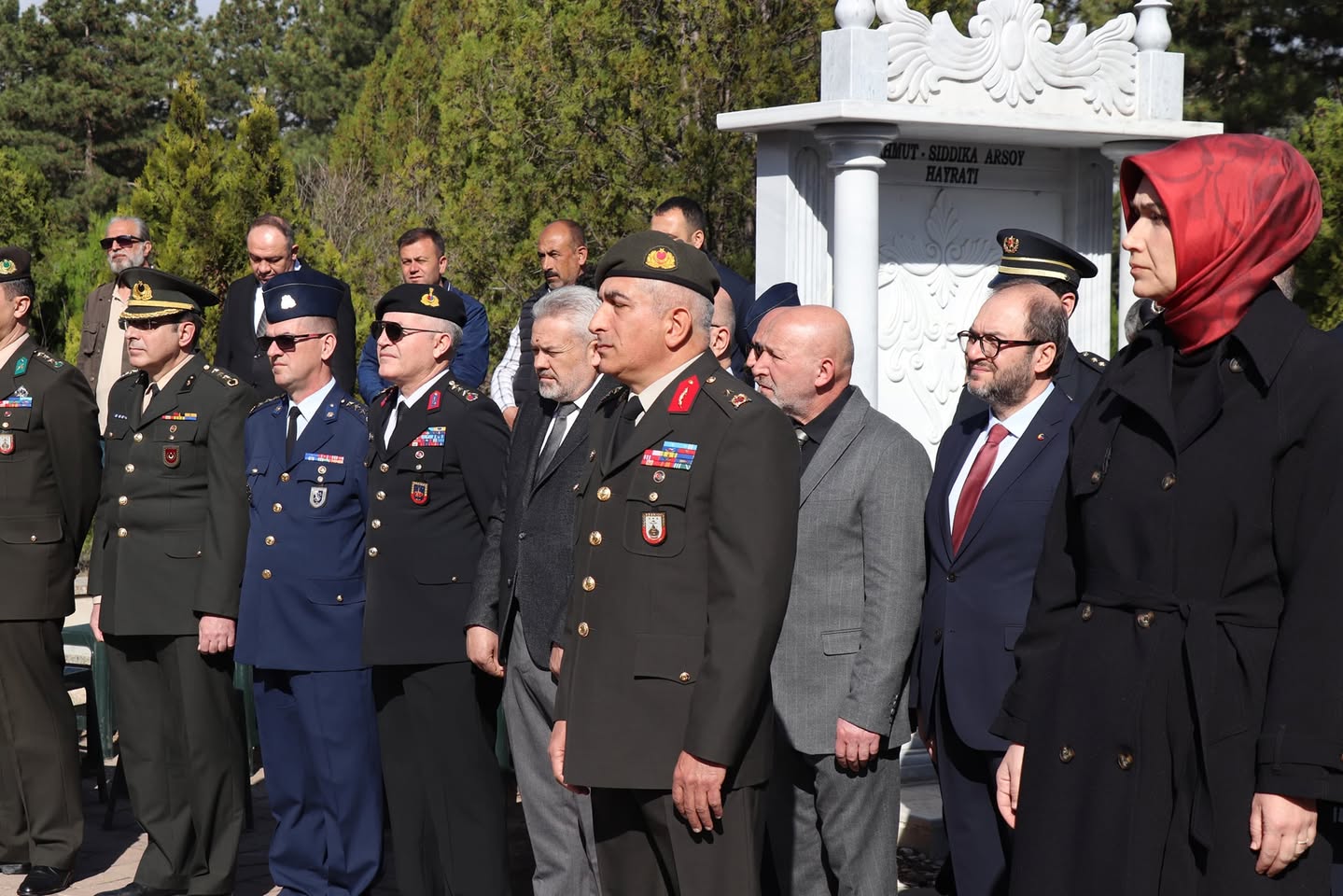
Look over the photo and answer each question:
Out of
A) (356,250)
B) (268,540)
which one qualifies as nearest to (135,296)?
(268,540)

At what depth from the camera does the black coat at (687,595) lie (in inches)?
140

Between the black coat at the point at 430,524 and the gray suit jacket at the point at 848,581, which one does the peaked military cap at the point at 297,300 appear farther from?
the gray suit jacket at the point at 848,581

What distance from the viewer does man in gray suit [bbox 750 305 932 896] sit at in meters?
4.56

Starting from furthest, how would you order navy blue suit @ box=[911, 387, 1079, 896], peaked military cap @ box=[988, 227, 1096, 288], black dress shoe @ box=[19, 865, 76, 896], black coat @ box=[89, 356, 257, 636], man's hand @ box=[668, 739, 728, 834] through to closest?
black dress shoe @ box=[19, 865, 76, 896] → black coat @ box=[89, 356, 257, 636] → peaked military cap @ box=[988, 227, 1096, 288] → navy blue suit @ box=[911, 387, 1079, 896] → man's hand @ box=[668, 739, 728, 834]

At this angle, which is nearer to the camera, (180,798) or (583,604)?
(583,604)

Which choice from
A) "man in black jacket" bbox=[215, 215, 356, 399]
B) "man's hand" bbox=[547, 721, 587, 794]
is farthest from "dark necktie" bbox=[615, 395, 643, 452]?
"man in black jacket" bbox=[215, 215, 356, 399]

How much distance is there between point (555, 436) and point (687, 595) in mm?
1592

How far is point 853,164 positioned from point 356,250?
48.1 ft

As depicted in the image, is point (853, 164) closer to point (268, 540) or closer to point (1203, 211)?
point (268, 540)

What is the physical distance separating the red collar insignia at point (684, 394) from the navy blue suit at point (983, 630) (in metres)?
1.01

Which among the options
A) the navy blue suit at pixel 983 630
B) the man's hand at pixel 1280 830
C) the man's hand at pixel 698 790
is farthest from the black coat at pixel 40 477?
the man's hand at pixel 1280 830

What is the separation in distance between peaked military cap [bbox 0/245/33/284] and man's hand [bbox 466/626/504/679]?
2623mm

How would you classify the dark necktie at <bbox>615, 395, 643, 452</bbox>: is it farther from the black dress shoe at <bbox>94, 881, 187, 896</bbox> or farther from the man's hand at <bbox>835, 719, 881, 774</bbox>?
the black dress shoe at <bbox>94, 881, 187, 896</bbox>

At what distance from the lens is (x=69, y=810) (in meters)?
6.40
